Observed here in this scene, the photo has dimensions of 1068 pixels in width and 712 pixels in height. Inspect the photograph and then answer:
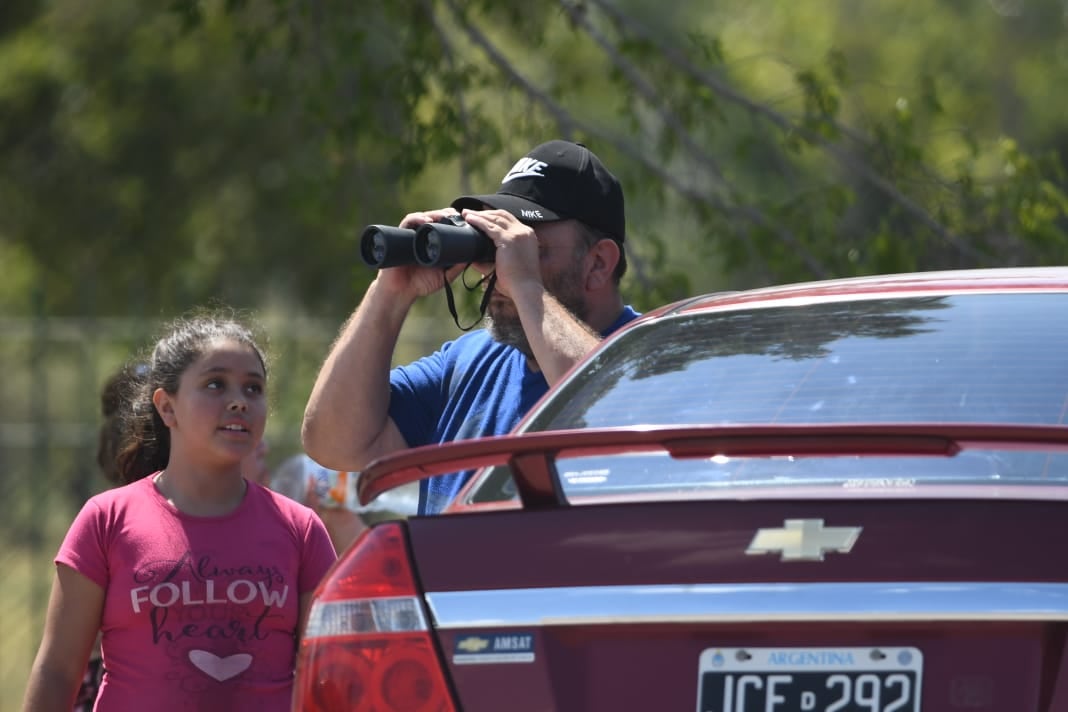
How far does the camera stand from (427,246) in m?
3.95

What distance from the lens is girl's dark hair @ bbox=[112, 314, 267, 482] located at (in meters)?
4.11

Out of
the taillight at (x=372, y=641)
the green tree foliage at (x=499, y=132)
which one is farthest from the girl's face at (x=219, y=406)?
the green tree foliage at (x=499, y=132)

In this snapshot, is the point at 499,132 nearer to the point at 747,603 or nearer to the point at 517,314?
the point at 517,314

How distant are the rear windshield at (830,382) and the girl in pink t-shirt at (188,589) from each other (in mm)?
920

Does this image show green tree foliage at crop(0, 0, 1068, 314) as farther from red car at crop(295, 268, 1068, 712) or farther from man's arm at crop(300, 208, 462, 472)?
red car at crop(295, 268, 1068, 712)

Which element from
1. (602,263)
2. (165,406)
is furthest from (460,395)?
(165,406)

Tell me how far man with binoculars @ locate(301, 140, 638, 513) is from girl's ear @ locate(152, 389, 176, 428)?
0.34 meters

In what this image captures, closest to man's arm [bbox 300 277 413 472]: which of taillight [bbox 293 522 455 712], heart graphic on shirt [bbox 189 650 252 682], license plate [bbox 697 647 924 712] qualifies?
heart graphic on shirt [bbox 189 650 252 682]

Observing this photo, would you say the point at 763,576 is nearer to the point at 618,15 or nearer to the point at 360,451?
the point at 360,451

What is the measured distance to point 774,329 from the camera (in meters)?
3.34

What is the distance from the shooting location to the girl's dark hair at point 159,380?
4105mm

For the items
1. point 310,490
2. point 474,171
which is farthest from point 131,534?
point 474,171

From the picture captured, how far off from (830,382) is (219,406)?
5.36ft

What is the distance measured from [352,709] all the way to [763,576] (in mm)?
650
